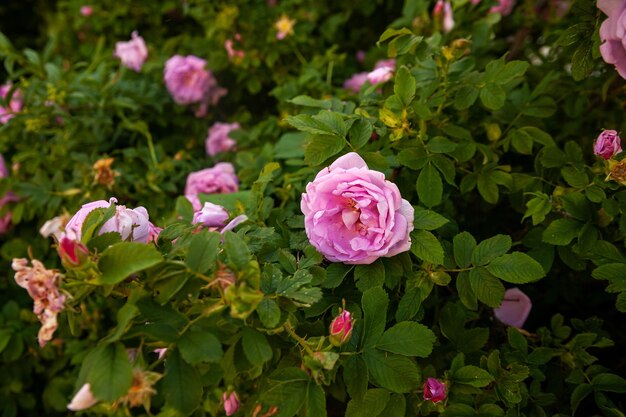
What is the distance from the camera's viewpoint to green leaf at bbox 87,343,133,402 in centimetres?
58

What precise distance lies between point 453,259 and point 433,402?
21cm

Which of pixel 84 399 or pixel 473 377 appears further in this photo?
pixel 473 377

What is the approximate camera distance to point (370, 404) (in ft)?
2.49

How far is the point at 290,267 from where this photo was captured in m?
0.80

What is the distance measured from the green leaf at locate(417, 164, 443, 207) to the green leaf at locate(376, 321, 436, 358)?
217mm

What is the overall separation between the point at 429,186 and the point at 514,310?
33 centimetres

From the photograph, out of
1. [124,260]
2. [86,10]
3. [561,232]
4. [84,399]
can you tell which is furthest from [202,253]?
[86,10]

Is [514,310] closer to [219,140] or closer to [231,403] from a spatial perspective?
[231,403]

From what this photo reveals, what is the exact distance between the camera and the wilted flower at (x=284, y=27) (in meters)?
1.58

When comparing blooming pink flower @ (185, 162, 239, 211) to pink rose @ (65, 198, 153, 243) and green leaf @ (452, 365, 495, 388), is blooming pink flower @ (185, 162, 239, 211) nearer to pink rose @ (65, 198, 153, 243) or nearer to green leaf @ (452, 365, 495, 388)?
pink rose @ (65, 198, 153, 243)

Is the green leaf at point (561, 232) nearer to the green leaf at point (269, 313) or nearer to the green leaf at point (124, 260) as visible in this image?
the green leaf at point (269, 313)

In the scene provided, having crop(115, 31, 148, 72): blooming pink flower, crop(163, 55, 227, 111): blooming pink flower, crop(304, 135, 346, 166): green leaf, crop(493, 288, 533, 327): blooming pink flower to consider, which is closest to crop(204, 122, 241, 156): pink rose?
crop(163, 55, 227, 111): blooming pink flower

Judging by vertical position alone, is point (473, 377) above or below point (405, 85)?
below

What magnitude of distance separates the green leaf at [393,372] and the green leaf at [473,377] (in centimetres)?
10
